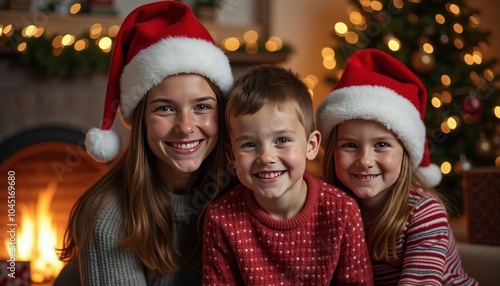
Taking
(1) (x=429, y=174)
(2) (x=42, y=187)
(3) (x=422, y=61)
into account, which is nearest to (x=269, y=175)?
(1) (x=429, y=174)

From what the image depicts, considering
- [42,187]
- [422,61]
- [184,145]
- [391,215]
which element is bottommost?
[391,215]

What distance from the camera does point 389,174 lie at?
5.14ft

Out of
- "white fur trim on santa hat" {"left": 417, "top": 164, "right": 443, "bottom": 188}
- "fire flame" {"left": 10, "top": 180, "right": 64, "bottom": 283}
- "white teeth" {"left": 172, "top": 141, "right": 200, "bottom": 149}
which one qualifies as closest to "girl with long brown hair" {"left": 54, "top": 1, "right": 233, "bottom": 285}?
"white teeth" {"left": 172, "top": 141, "right": 200, "bottom": 149}

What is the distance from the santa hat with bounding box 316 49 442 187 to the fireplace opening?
6.05 ft

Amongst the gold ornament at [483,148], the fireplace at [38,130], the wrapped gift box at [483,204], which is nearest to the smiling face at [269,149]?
the wrapped gift box at [483,204]

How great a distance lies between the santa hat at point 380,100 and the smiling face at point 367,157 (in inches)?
1.1

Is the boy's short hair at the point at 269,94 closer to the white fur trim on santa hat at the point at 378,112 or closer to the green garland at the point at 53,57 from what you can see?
the white fur trim on santa hat at the point at 378,112

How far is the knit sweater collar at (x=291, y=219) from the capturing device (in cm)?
148

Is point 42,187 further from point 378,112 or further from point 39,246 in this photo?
point 378,112

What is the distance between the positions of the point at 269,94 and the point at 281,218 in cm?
34

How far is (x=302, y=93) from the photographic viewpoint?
150 centimetres

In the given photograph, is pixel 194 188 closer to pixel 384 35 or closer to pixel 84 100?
pixel 84 100

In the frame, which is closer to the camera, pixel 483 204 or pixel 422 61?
pixel 483 204

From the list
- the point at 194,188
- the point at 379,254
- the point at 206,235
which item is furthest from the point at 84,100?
the point at 379,254
